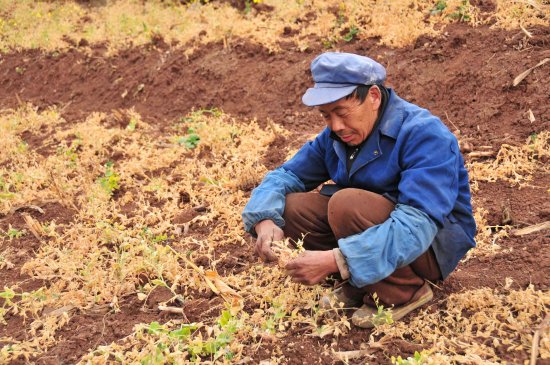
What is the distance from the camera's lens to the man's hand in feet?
8.29

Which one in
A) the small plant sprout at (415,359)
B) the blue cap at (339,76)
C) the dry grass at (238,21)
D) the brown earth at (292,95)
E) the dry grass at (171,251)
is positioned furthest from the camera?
the dry grass at (238,21)

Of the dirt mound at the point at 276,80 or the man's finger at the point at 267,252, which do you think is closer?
the man's finger at the point at 267,252

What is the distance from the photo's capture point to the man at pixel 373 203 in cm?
247

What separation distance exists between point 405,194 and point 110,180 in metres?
3.27

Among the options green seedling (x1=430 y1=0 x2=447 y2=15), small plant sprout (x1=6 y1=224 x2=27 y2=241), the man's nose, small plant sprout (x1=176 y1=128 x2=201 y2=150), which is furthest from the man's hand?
green seedling (x1=430 y1=0 x2=447 y2=15)

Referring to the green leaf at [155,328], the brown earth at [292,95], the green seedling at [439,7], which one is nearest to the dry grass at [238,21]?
the green seedling at [439,7]

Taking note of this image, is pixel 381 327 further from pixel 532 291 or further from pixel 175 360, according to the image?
pixel 175 360

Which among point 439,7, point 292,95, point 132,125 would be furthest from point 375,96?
point 132,125

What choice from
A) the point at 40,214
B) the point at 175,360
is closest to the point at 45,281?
the point at 40,214

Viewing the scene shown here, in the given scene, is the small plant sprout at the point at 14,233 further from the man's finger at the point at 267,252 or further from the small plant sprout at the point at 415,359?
the small plant sprout at the point at 415,359

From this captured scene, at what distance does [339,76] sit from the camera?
2.62m

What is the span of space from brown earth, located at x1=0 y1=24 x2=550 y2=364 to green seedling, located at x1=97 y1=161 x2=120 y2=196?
1.39ft

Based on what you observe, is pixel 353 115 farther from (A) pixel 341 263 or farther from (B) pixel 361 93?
(A) pixel 341 263

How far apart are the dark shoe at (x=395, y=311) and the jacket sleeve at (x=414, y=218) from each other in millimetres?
405
